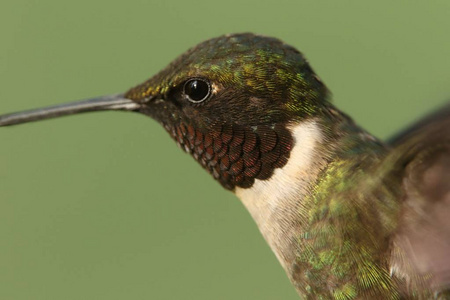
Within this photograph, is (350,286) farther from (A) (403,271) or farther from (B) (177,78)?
(B) (177,78)

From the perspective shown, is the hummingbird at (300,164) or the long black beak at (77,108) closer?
the hummingbird at (300,164)

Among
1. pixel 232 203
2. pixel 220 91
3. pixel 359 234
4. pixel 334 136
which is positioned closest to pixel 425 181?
pixel 359 234

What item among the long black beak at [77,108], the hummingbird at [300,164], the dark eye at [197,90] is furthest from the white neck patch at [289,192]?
the long black beak at [77,108]

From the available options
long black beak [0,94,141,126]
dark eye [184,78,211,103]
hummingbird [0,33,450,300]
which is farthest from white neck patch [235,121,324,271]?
long black beak [0,94,141,126]

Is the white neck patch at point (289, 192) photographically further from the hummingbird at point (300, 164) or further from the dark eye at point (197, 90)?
the dark eye at point (197, 90)

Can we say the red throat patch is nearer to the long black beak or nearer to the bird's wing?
the long black beak

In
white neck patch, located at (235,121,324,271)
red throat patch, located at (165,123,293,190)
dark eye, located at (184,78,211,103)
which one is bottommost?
white neck patch, located at (235,121,324,271)

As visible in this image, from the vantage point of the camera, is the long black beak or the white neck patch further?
the long black beak
